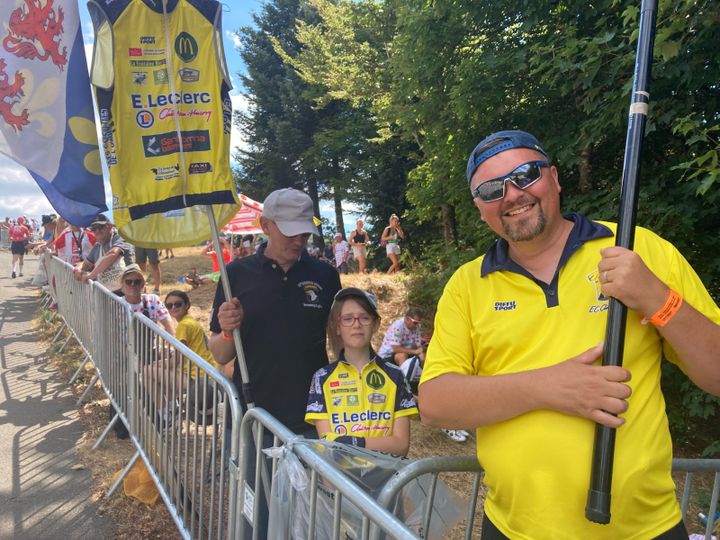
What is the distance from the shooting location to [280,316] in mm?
2750

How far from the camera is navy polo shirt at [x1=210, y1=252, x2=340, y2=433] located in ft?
8.95

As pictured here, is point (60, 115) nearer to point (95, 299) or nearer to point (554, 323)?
point (554, 323)

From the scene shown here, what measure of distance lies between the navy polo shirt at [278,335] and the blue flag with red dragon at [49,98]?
997mm

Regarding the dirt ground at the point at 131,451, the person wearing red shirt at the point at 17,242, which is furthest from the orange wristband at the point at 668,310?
the person wearing red shirt at the point at 17,242

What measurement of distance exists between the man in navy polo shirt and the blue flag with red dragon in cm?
97

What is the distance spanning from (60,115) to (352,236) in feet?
48.8

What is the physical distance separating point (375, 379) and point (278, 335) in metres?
0.59

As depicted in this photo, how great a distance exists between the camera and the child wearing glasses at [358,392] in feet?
8.42

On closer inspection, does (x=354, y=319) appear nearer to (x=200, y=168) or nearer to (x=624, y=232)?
(x=200, y=168)

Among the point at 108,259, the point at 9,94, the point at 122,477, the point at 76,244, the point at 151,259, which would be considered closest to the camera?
the point at 9,94

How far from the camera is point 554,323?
1.51 metres

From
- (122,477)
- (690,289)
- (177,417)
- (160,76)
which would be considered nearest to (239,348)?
Result: (177,417)

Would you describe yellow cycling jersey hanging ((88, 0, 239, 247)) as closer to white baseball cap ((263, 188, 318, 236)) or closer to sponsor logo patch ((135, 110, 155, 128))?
sponsor logo patch ((135, 110, 155, 128))

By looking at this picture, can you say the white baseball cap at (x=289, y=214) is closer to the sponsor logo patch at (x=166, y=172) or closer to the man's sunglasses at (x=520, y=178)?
the sponsor logo patch at (x=166, y=172)
